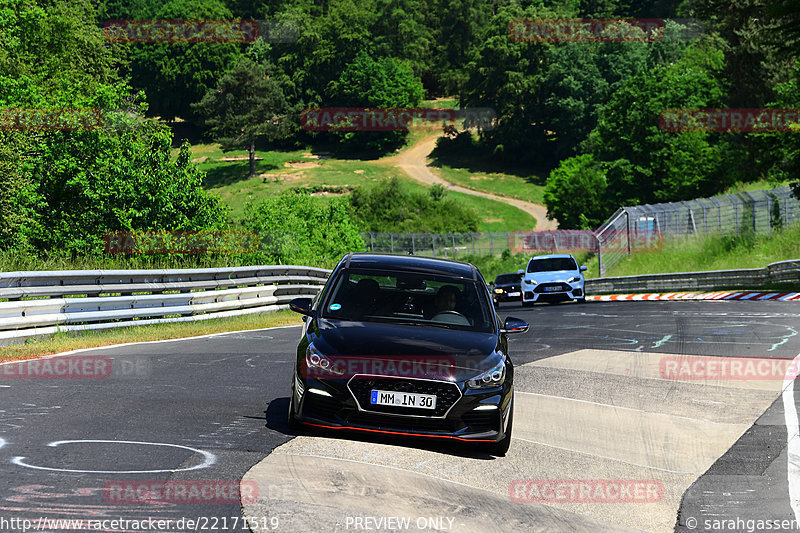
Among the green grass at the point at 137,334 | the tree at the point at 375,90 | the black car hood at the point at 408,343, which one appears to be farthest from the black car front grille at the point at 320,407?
the tree at the point at 375,90

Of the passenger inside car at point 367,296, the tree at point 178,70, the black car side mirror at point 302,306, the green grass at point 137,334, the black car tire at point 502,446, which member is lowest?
the green grass at point 137,334

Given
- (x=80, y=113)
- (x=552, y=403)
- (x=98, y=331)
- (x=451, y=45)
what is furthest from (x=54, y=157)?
(x=451, y=45)

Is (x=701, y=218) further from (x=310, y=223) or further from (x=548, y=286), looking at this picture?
(x=310, y=223)

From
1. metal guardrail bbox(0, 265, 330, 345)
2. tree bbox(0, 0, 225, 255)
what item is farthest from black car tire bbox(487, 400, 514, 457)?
tree bbox(0, 0, 225, 255)

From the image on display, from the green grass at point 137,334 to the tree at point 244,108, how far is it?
104900mm

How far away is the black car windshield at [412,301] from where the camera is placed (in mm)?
8680

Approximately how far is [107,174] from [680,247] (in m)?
25.5

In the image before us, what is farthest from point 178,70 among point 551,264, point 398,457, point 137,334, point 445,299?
point 398,457

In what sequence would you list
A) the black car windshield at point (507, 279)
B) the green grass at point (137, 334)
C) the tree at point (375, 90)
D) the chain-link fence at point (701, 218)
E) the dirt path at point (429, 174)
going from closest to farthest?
the green grass at point (137, 334) → the black car windshield at point (507, 279) → the chain-link fence at point (701, 218) → the dirt path at point (429, 174) → the tree at point (375, 90)

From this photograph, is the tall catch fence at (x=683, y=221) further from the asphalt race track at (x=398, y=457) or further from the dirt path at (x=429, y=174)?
the dirt path at (x=429, y=174)

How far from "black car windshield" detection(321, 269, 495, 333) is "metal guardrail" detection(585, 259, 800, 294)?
26162mm

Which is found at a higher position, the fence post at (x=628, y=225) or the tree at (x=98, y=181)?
the tree at (x=98, y=181)

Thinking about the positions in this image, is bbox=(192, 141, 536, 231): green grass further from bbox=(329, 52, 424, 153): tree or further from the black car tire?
the black car tire

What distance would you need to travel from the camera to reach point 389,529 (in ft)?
17.6
